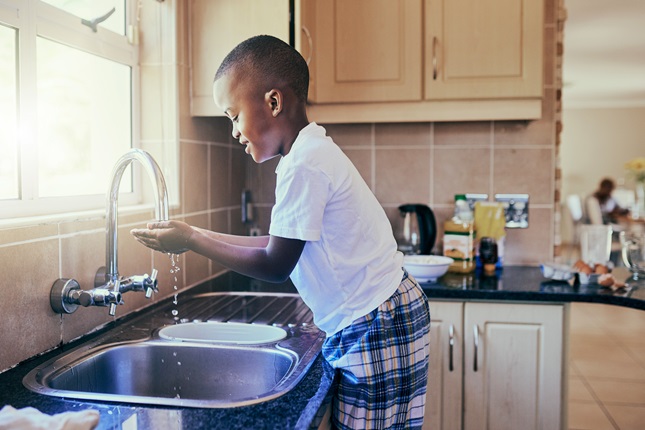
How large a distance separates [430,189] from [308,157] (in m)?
1.38

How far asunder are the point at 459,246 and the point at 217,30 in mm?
1057

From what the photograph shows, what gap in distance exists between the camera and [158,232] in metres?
1.08

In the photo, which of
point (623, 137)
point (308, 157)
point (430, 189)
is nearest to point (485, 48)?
point (430, 189)

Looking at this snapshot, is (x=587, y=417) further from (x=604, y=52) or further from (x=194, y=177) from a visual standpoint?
(x=604, y=52)

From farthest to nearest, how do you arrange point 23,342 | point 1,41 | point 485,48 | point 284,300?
point 485,48 → point 284,300 → point 1,41 → point 23,342

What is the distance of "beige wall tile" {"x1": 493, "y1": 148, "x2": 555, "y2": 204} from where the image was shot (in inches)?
89.5

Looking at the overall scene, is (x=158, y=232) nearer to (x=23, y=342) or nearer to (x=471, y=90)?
(x=23, y=342)

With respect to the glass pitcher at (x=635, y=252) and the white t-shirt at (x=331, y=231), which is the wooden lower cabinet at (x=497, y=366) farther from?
the white t-shirt at (x=331, y=231)

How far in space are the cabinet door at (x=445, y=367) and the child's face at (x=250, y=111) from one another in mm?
943

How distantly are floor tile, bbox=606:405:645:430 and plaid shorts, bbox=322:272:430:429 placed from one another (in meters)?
1.95

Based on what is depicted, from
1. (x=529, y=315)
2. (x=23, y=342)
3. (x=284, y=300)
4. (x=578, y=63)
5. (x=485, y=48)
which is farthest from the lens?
(x=578, y=63)

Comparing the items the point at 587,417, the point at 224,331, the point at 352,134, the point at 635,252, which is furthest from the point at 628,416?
the point at 224,331

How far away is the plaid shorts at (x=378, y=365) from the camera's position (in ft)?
3.57

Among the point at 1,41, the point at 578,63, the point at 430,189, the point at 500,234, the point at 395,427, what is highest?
the point at 578,63
